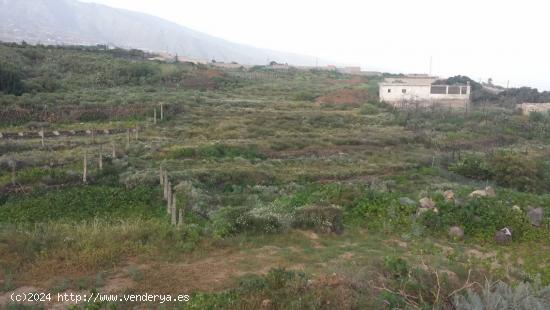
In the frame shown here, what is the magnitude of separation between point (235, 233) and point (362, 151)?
1664 cm

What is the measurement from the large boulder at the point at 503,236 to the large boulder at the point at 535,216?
96 centimetres

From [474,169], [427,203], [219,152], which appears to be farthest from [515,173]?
[219,152]

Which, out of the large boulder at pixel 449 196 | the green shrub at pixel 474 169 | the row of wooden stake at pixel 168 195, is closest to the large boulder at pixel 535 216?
the large boulder at pixel 449 196

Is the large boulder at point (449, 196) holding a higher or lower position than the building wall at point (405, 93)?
lower

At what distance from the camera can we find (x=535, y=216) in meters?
10.8

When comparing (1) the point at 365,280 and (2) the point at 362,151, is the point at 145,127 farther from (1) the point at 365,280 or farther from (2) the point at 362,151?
(1) the point at 365,280

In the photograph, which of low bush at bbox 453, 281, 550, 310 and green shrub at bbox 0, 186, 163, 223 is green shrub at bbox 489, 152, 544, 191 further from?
low bush at bbox 453, 281, 550, 310

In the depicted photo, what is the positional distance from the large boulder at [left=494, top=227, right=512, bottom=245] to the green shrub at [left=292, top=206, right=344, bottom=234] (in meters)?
3.31

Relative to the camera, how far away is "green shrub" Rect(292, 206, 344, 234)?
9.79m

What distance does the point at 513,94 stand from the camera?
2239 inches

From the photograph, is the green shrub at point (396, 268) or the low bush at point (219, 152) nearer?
the green shrub at point (396, 268)

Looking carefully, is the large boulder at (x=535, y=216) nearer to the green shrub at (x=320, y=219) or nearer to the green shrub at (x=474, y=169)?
the green shrub at (x=320, y=219)

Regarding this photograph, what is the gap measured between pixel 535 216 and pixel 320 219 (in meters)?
5.11

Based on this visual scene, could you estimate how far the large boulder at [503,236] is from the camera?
9953 millimetres
